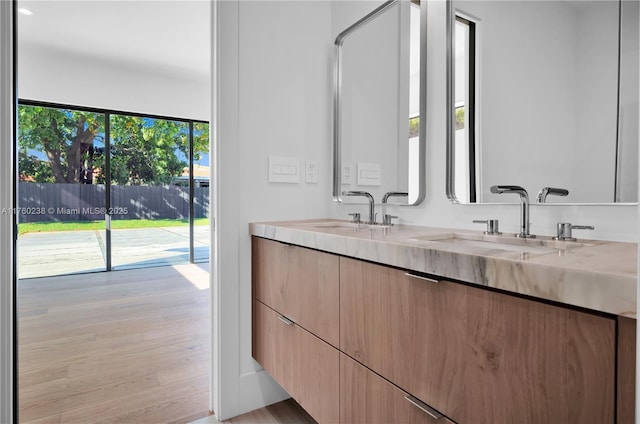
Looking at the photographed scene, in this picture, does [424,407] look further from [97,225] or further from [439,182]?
[97,225]

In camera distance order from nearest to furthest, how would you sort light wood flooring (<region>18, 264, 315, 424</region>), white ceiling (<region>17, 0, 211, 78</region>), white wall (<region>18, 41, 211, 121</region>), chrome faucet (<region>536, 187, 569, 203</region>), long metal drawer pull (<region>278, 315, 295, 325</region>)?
chrome faucet (<region>536, 187, 569, 203</region>), long metal drawer pull (<region>278, 315, 295, 325</region>), light wood flooring (<region>18, 264, 315, 424</region>), white ceiling (<region>17, 0, 211, 78</region>), white wall (<region>18, 41, 211, 121</region>)

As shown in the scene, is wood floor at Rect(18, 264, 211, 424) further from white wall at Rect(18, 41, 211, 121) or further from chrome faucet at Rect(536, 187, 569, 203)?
white wall at Rect(18, 41, 211, 121)

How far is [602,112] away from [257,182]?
52.8 inches

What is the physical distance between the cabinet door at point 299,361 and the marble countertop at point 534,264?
1.31 ft

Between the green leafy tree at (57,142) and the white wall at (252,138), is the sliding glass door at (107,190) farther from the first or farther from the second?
the white wall at (252,138)

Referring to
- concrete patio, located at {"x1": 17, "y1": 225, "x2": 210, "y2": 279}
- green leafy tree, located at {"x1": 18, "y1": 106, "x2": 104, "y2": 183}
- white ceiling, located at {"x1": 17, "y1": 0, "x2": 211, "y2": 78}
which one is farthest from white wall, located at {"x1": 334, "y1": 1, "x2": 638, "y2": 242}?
green leafy tree, located at {"x1": 18, "y1": 106, "x2": 104, "y2": 183}

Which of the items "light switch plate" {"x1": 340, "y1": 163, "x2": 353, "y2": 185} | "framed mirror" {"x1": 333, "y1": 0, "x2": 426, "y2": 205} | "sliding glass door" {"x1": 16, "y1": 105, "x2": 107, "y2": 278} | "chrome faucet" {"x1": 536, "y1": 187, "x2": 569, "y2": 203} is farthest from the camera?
"sliding glass door" {"x1": 16, "y1": 105, "x2": 107, "y2": 278}

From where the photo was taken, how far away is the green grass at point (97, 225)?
4.34 meters

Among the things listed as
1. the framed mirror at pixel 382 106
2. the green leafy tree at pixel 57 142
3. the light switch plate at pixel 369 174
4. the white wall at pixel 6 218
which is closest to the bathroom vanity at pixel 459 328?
the framed mirror at pixel 382 106

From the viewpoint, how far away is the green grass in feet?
14.2

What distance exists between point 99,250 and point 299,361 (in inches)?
171

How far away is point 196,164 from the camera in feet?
17.4

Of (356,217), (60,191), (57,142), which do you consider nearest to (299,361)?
(356,217)

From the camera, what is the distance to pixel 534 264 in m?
0.65
